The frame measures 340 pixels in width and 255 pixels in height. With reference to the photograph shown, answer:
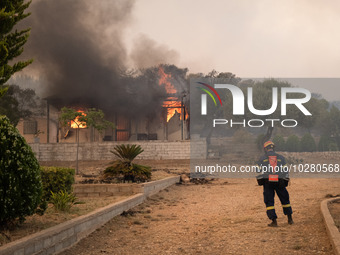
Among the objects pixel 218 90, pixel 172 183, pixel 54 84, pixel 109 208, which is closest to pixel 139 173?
pixel 172 183

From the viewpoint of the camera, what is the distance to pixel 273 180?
8.99 meters

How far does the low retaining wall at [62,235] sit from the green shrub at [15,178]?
58cm

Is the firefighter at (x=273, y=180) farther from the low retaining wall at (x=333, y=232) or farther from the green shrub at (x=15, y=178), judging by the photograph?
the green shrub at (x=15, y=178)

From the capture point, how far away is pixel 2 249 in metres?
5.64

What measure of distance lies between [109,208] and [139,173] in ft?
19.7

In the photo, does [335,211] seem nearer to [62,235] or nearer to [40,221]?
[62,235]

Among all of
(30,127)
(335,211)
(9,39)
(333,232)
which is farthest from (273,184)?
(30,127)

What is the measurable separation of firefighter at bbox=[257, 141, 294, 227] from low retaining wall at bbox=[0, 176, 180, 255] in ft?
12.0

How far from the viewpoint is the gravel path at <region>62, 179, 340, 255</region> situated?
741 centimetres

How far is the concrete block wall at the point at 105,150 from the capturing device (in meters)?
32.6

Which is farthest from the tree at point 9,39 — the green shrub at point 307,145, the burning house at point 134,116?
the green shrub at point 307,145

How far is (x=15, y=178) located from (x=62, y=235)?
1312mm

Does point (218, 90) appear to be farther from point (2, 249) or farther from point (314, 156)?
point (2, 249)

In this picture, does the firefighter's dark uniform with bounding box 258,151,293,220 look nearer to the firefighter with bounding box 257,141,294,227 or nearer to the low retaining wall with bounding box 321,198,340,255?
the firefighter with bounding box 257,141,294,227
